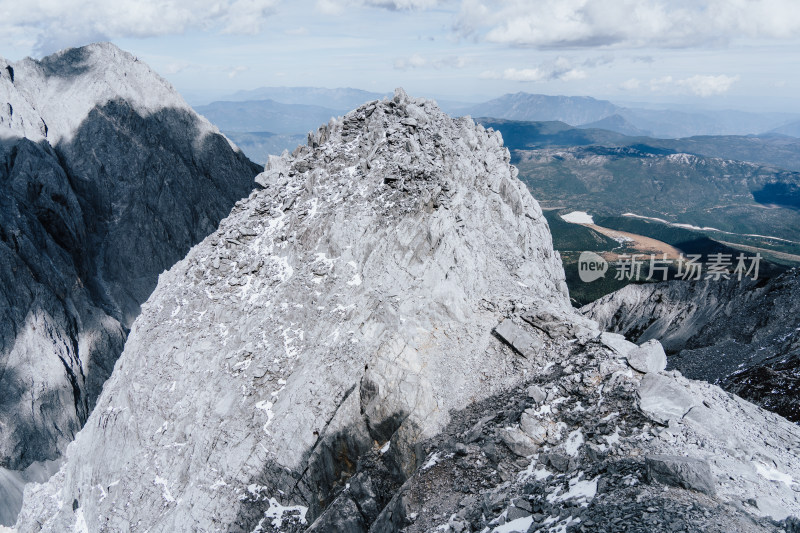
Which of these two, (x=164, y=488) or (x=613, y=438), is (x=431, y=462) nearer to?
(x=613, y=438)

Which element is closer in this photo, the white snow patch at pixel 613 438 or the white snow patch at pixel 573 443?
the white snow patch at pixel 613 438

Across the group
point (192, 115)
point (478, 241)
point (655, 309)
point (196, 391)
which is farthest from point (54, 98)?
point (655, 309)

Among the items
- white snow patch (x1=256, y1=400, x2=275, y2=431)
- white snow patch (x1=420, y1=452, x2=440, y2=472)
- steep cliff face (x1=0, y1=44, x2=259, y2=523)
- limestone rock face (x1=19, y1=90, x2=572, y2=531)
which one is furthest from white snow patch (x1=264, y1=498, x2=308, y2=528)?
steep cliff face (x1=0, y1=44, x2=259, y2=523)

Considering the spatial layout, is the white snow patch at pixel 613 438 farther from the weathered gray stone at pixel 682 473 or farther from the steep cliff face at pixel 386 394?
the weathered gray stone at pixel 682 473

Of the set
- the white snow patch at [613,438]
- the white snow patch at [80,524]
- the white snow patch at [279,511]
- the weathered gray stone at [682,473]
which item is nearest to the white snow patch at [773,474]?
the weathered gray stone at [682,473]

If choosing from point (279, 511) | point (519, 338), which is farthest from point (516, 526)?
point (279, 511)

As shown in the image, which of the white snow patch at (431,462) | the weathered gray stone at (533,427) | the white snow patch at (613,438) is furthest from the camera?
the white snow patch at (431,462)

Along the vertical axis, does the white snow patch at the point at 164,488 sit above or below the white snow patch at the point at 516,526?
below

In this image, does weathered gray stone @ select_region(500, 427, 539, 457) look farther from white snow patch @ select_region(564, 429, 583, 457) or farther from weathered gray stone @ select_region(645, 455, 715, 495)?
weathered gray stone @ select_region(645, 455, 715, 495)
